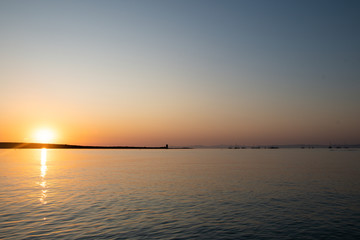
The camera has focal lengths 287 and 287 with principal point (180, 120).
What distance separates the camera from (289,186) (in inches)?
1853

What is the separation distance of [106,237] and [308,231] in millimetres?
15825

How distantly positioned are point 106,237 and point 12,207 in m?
16.9

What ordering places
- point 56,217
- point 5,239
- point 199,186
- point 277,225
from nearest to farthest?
1. point 5,239
2. point 277,225
3. point 56,217
4. point 199,186

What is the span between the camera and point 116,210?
29891 mm

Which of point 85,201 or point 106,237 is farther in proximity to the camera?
point 85,201

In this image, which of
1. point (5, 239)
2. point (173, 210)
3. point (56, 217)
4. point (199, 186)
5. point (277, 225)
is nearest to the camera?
point (5, 239)

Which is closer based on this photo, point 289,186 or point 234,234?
point 234,234

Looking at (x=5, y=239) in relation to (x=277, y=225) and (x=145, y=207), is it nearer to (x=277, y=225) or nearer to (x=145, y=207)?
(x=145, y=207)

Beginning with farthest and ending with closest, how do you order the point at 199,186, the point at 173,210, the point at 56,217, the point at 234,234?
the point at 199,186 → the point at 173,210 → the point at 56,217 → the point at 234,234

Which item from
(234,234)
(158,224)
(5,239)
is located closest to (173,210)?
(158,224)

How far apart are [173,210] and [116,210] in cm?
594

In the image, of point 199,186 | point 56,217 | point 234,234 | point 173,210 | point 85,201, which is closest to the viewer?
point 234,234

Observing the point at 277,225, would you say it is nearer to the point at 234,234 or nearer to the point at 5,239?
the point at 234,234

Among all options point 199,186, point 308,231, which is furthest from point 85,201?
point 308,231
